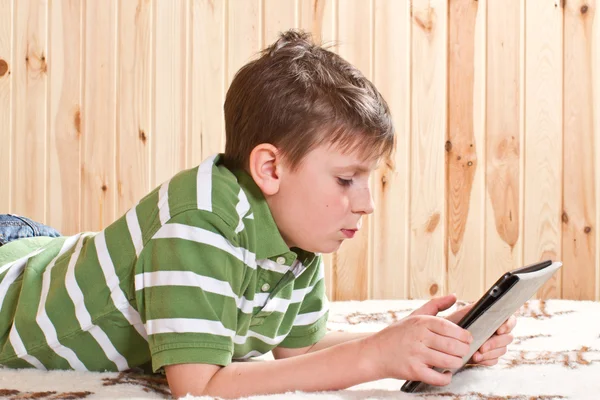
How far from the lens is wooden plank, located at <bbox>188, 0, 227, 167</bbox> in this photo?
6.58 feet

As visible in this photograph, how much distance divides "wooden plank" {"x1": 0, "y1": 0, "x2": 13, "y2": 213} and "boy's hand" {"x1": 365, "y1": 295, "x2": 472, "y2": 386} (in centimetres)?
143

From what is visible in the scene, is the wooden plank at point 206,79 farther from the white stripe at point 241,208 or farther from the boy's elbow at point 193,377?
the boy's elbow at point 193,377

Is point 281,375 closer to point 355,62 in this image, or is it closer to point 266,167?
point 266,167

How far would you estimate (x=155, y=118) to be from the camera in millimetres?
2004

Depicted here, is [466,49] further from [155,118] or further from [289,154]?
[289,154]

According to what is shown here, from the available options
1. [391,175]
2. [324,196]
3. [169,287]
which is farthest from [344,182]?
[391,175]

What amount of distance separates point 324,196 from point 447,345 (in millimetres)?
240

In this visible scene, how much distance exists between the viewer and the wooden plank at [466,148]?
202 centimetres

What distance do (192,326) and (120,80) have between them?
4.19 feet

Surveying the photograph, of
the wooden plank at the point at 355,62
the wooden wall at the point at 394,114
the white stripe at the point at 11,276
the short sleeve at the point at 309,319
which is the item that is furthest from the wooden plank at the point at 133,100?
the short sleeve at the point at 309,319

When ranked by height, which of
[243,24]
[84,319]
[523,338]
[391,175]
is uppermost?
[243,24]

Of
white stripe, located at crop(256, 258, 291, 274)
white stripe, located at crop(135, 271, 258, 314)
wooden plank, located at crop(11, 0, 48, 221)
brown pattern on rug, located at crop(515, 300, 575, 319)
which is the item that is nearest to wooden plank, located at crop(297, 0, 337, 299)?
brown pattern on rug, located at crop(515, 300, 575, 319)

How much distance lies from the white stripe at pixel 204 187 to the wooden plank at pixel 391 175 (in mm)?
1114

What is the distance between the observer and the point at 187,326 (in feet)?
2.81
